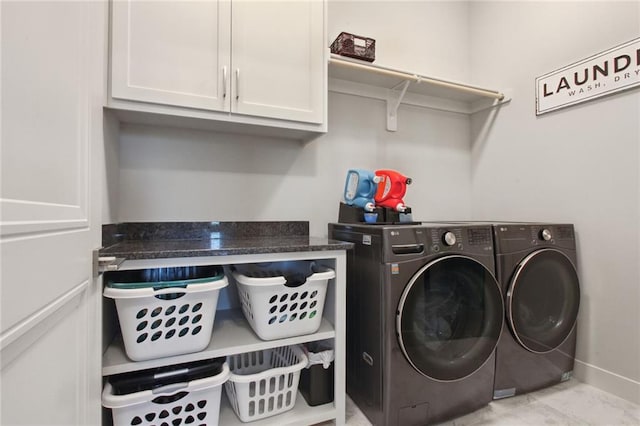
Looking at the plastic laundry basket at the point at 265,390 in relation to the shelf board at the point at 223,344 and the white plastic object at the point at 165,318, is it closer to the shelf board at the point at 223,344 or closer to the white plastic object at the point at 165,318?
the shelf board at the point at 223,344

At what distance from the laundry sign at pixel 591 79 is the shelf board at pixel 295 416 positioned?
2.15 m

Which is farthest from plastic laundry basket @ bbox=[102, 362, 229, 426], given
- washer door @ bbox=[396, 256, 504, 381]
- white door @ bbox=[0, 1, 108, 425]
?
washer door @ bbox=[396, 256, 504, 381]

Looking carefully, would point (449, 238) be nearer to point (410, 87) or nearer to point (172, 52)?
point (410, 87)

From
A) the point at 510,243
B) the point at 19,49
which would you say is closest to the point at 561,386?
the point at 510,243

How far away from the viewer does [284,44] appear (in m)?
1.48

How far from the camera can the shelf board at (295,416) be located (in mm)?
1301

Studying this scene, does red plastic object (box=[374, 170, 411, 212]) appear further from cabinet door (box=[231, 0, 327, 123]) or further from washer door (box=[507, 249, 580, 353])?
washer door (box=[507, 249, 580, 353])

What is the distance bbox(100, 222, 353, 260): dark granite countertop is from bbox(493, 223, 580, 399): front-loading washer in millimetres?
858

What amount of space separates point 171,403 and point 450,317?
4.03 ft

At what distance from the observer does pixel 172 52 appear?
1296 millimetres

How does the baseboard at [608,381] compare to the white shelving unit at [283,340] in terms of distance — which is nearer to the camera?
the white shelving unit at [283,340]

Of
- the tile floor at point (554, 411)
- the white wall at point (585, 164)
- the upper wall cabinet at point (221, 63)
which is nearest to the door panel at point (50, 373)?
the upper wall cabinet at point (221, 63)

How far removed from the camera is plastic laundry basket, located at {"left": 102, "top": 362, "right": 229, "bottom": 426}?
107 cm

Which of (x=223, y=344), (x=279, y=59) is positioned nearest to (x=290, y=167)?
(x=279, y=59)
